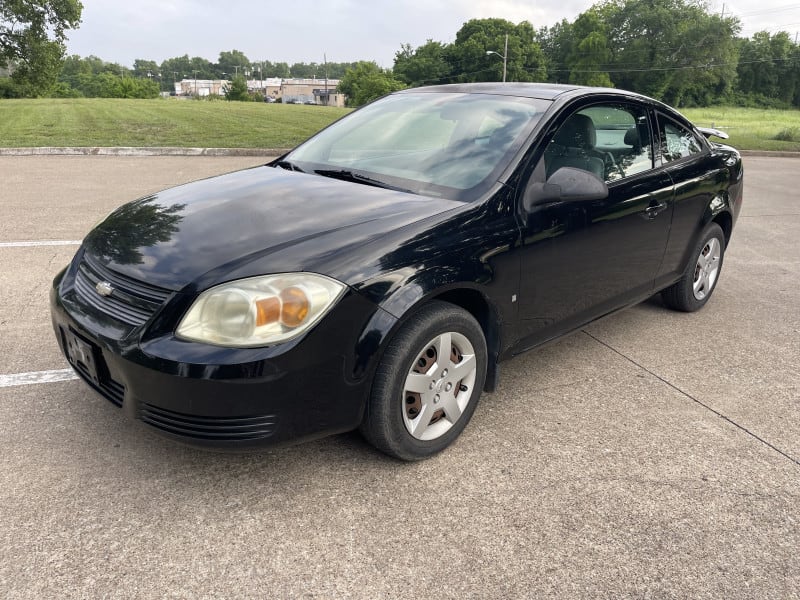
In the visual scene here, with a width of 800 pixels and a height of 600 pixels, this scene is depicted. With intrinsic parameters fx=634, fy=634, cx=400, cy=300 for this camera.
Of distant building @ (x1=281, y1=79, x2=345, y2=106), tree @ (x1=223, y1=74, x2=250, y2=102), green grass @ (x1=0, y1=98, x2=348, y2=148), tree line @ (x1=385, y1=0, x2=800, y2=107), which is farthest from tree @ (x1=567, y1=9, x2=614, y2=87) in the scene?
green grass @ (x1=0, y1=98, x2=348, y2=148)

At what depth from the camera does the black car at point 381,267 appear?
2162 millimetres

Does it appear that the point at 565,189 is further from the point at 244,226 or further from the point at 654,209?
the point at 244,226

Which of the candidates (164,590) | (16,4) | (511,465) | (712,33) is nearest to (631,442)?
(511,465)

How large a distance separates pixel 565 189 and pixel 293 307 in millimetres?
1430

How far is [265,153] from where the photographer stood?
12.9m

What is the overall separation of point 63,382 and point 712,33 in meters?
89.0

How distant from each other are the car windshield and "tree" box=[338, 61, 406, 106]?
72.3 m

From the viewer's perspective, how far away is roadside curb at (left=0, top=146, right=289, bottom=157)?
37.9 feet

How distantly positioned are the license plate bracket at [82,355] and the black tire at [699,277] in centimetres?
366

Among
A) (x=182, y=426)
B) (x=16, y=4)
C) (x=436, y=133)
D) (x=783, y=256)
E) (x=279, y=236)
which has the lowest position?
(x=783, y=256)

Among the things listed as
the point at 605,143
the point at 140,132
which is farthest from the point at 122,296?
the point at 140,132

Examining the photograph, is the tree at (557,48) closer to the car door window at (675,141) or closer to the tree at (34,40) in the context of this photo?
the tree at (34,40)

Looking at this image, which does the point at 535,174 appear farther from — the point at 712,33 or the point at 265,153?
the point at 712,33

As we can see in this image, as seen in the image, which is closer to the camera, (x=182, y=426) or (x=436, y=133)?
(x=182, y=426)
